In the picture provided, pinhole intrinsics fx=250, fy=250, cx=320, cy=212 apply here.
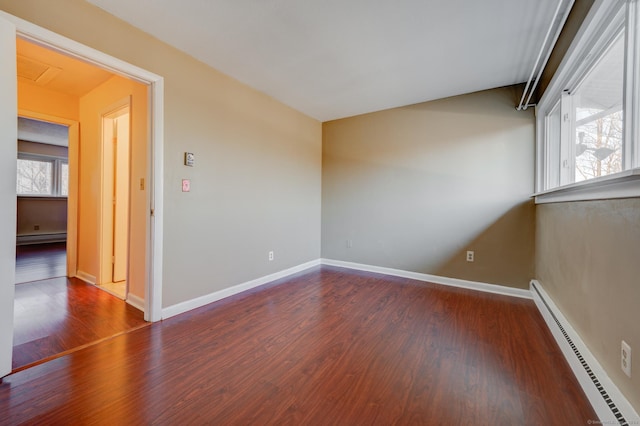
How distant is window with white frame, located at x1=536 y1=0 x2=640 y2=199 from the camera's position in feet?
3.89

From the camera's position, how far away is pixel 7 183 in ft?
4.80

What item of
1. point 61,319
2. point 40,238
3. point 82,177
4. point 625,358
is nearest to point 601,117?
point 625,358

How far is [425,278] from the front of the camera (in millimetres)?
3467

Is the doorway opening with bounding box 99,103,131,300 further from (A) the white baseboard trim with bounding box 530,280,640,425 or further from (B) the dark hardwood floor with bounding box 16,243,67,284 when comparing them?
(A) the white baseboard trim with bounding box 530,280,640,425

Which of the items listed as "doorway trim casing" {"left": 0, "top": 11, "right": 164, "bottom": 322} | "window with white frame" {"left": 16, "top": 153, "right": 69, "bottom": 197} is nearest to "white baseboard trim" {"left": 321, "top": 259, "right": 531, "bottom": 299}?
"doorway trim casing" {"left": 0, "top": 11, "right": 164, "bottom": 322}

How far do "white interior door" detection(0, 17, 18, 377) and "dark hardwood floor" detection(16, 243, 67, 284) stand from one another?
256 centimetres

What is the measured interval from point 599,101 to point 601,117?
15 cm

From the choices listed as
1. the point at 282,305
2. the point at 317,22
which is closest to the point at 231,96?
the point at 317,22

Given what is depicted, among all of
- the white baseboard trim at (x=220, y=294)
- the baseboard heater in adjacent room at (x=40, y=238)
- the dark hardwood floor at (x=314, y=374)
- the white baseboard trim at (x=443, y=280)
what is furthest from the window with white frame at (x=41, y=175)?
the white baseboard trim at (x=443, y=280)

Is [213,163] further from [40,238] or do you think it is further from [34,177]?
[34,177]

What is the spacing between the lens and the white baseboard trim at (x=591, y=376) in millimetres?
1118

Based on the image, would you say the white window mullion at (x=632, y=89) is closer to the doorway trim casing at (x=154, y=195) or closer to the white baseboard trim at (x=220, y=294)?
the doorway trim casing at (x=154, y=195)

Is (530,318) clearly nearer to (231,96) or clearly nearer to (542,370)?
(542,370)

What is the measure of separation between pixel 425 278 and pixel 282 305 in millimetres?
2041
